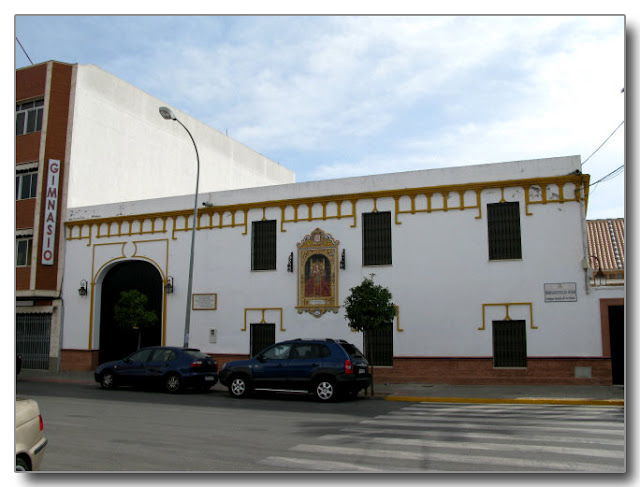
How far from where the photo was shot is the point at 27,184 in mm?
25172

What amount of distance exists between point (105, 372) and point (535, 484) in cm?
1530

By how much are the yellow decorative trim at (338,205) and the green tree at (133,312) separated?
2.89 m

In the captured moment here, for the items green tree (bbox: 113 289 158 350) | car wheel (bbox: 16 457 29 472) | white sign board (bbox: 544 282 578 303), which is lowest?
car wheel (bbox: 16 457 29 472)

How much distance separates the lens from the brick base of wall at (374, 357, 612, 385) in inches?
675

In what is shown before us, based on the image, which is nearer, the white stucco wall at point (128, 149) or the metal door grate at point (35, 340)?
the metal door grate at point (35, 340)

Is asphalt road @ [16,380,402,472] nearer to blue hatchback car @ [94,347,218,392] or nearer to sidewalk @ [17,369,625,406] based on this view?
blue hatchback car @ [94,347,218,392]

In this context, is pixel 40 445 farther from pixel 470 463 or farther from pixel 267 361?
pixel 267 361

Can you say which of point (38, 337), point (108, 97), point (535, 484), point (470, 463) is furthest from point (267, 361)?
point (108, 97)

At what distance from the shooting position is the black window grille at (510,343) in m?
18.0

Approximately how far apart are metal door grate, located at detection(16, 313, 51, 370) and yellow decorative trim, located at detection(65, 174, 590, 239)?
Answer: 3895mm

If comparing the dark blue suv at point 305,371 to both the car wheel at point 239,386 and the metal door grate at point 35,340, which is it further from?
the metal door grate at point 35,340

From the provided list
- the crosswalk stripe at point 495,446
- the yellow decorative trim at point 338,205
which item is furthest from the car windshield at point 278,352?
the crosswalk stripe at point 495,446

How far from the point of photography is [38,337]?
84.4 ft

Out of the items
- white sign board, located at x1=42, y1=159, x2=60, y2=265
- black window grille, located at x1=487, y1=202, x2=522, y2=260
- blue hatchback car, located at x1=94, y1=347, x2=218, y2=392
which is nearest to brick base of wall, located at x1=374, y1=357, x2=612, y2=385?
black window grille, located at x1=487, y1=202, x2=522, y2=260
